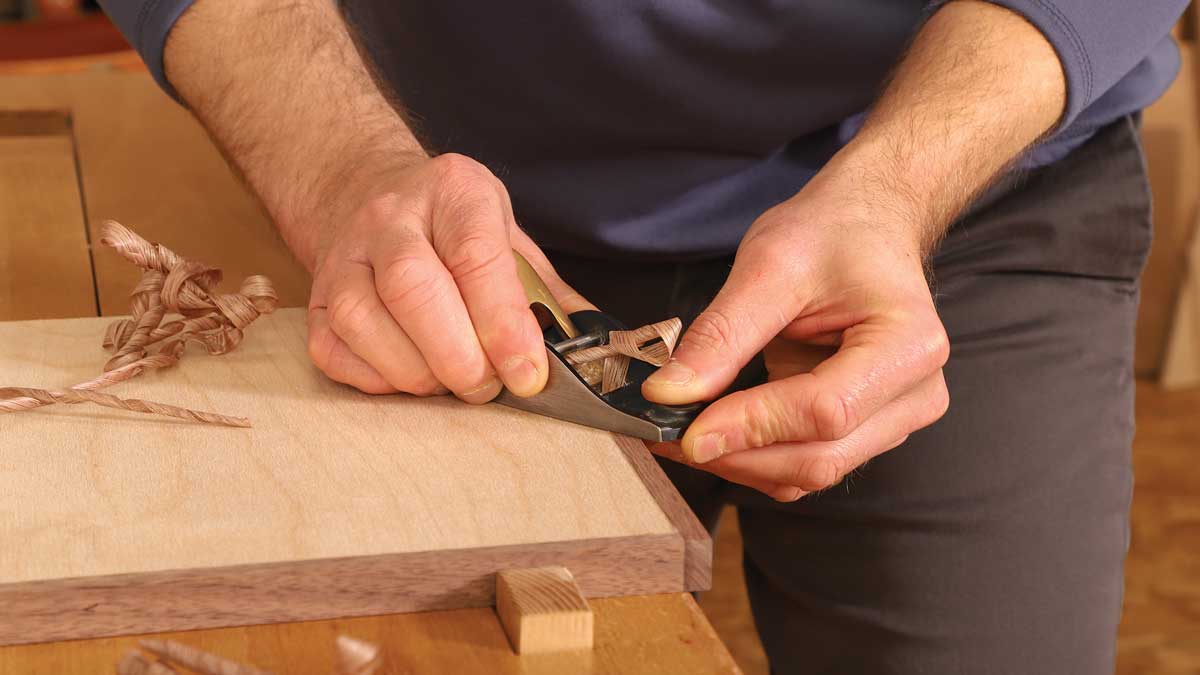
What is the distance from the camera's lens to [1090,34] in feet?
2.90

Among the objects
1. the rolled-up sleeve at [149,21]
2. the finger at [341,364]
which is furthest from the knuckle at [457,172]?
the rolled-up sleeve at [149,21]

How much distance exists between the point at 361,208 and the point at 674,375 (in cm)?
23

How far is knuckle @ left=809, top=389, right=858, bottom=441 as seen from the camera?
0.67 meters

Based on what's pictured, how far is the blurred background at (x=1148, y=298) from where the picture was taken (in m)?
1.15

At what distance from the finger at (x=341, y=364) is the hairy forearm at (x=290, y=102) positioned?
5.3 inches

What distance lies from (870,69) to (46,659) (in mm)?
754

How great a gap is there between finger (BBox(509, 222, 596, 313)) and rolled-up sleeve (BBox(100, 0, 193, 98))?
365 millimetres

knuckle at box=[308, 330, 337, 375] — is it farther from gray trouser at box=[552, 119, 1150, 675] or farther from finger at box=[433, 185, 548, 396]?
gray trouser at box=[552, 119, 1150, 675]

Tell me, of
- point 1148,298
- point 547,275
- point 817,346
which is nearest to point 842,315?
point 817,346

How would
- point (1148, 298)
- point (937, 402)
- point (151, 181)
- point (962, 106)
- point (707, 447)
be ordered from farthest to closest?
point (1148, 298), point (151, 181), point (962, 106), point (937, 402), point (707, 447)

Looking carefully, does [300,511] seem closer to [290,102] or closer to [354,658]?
[354,658]

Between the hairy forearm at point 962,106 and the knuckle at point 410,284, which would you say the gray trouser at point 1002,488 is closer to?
the hairy forearm at point 962,106

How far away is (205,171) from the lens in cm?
112

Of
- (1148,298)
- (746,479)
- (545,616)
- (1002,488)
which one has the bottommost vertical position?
(1148,298)
